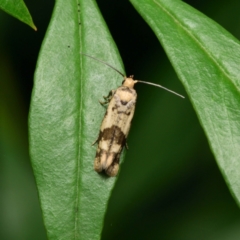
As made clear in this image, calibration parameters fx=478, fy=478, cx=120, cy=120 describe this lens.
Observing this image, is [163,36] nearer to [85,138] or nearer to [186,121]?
[85,138]

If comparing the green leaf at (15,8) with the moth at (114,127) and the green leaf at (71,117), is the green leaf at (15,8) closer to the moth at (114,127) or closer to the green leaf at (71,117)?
the green leaf at (71,117)

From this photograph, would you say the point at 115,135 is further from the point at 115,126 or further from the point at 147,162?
the point at 147,162

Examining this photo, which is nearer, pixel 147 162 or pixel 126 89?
pixel 126 89

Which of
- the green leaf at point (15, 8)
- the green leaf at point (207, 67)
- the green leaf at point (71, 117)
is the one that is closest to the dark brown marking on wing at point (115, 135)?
the green leaf at point (71, 117)

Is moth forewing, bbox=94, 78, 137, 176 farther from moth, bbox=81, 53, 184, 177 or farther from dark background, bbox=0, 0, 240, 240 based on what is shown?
dark background, bbox=0, 0, 240, 240

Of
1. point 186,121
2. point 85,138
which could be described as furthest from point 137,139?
point 85,138

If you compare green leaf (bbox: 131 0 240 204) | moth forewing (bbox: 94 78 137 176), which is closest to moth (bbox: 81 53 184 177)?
moth forewing (bbox: 94 78 137 176)

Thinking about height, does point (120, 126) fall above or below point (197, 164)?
above

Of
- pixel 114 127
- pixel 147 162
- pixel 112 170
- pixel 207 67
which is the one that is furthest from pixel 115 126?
pixel 147 162
